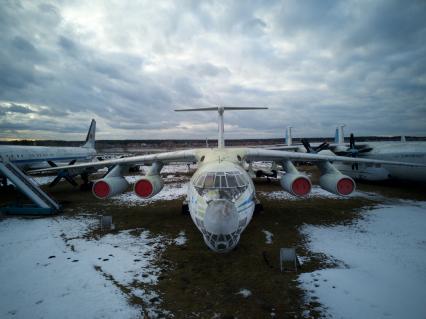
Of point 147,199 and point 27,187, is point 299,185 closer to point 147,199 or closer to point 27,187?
point 147,199

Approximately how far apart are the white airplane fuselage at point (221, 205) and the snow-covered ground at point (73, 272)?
6.80 ft

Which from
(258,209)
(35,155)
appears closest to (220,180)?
(258,209)

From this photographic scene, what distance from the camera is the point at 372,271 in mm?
6699

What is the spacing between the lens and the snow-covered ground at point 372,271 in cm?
527

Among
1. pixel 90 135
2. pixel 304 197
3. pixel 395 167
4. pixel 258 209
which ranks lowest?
pixel 304 197

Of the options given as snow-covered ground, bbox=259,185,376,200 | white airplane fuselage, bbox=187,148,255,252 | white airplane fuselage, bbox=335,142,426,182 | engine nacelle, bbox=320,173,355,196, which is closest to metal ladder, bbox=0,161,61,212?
white airplane fuselage, bbox=187,148,255,252

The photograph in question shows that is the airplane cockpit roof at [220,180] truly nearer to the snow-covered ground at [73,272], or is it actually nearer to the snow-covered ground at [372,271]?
the snow-covered ground at [73,272]

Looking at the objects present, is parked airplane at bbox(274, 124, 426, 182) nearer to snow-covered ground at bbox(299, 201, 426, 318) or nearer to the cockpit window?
snow-covered ground at bbox(299, 201, 426, 318)

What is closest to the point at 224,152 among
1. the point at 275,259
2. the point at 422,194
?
the point at 275,259

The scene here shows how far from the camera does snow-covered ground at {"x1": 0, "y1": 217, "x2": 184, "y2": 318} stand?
536 cm

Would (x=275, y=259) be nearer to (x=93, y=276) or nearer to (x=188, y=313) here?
(x=188, y=313)

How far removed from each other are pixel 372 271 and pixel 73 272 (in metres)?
8.80

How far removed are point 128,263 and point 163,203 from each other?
7.63 m

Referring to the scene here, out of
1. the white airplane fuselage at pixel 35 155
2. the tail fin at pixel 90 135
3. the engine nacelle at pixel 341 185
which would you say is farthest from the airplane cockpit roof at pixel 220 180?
the tail fin at pixel 90 135
